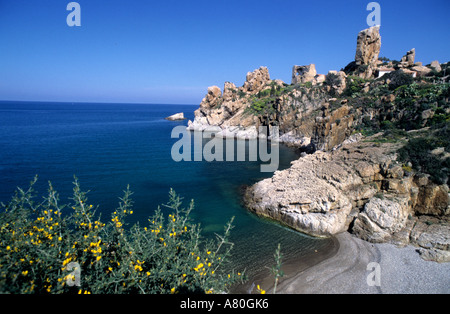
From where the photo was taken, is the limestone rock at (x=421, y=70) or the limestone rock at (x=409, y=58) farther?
the limestone rock at (x=409, y=58)

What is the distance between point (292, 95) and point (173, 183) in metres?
40.8

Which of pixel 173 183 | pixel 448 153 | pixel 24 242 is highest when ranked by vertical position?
pixel 448 153

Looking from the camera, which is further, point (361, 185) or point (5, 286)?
point (361, 185)

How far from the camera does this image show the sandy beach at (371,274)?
1140 cm

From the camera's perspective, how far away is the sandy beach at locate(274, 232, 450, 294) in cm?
1140

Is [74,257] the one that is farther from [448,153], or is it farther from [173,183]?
[448,153]

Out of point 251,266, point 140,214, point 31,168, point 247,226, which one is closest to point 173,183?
point 140,214

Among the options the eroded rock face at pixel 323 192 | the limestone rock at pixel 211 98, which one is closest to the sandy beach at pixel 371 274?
the eroded rock face at pixel 323 192

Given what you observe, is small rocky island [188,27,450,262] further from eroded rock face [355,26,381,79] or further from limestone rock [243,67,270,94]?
limestone rock [243,67,270,94]

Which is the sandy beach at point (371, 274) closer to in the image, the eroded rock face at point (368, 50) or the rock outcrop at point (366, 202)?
the rock outcrop at point (366, 202)

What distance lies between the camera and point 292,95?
2202 inches

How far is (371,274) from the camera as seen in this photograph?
12266 mm
